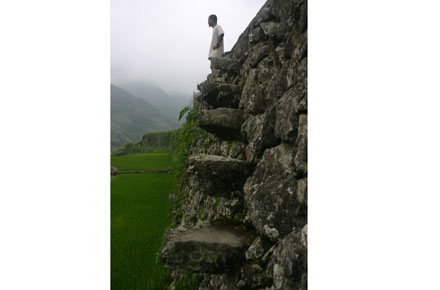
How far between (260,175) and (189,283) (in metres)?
2.08

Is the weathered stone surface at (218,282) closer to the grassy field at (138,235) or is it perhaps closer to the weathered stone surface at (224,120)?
the grassy field at (138,235)

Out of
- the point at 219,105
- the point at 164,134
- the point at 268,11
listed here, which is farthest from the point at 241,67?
the point at 164,134

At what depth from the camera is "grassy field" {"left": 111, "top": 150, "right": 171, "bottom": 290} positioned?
12.9 feet

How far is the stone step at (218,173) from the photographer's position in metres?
2.36

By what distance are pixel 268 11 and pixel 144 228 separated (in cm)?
516

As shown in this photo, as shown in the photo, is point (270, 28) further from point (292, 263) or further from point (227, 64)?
point (292, 263)

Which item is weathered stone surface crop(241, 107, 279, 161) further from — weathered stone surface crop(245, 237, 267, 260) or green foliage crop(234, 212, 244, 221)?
weathered stone surface crop(245, 237, 267, 260)

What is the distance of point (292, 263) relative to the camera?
1.31 m

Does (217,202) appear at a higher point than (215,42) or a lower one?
lower

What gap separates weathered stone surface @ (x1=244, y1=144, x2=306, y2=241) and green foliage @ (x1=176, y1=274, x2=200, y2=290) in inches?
Answer: 73.8

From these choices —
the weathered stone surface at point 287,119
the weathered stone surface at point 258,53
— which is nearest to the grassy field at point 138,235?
the weathered stone surface at point 287,119

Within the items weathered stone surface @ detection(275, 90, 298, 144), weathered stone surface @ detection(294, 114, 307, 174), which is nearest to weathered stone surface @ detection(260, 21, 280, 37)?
weathered stone surface @ detection(275, 90, 298, 144)

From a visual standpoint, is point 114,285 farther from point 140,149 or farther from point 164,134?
point 164,134

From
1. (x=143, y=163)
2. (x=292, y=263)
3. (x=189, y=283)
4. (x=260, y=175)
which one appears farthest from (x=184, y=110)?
(x=143, y=163)
